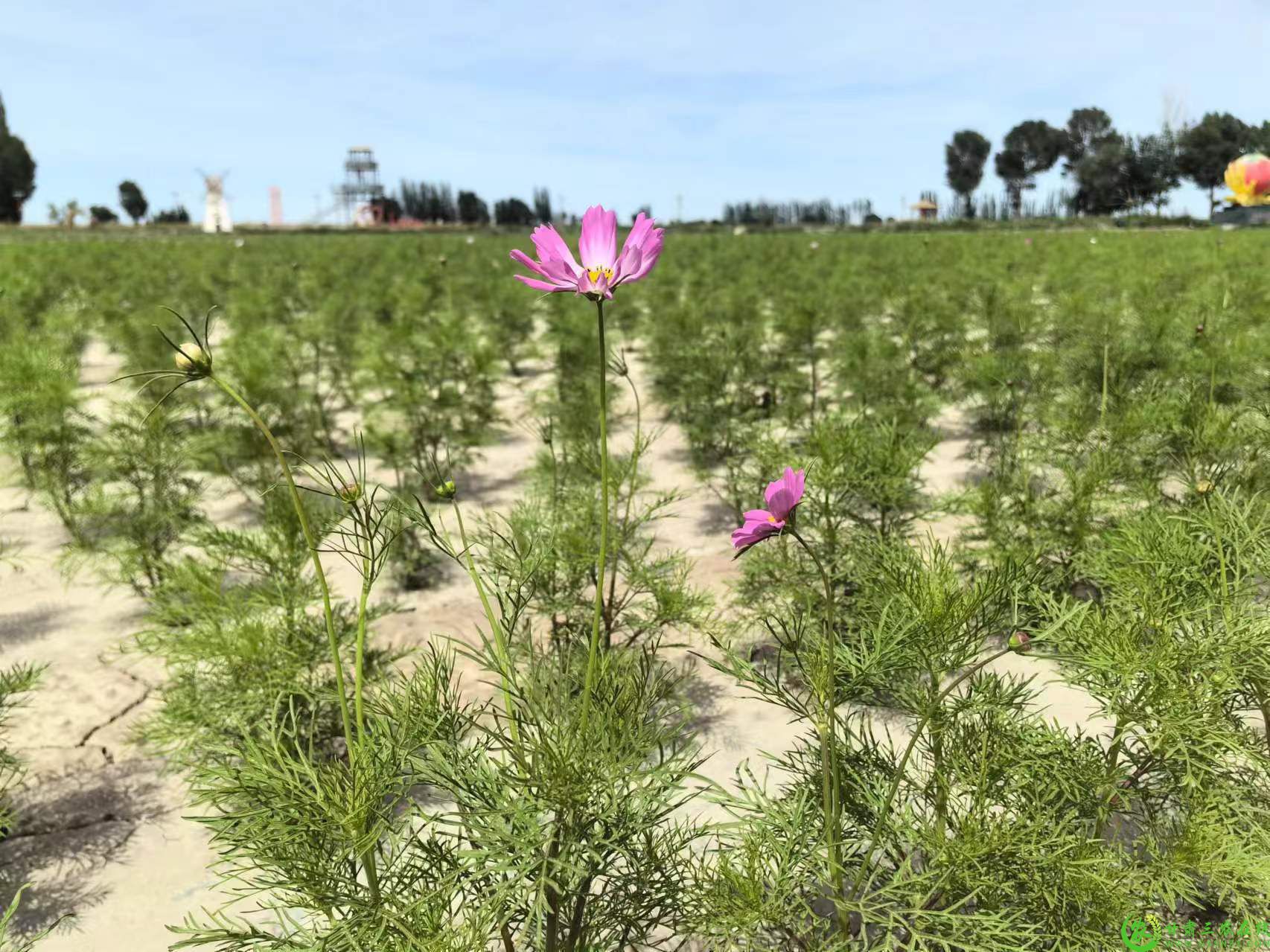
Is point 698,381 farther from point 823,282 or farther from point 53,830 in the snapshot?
point 823,282

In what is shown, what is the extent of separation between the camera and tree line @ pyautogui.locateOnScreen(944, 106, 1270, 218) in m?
52.6

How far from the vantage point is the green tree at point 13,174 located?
5712 cm

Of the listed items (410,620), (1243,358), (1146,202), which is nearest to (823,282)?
(1243,358)

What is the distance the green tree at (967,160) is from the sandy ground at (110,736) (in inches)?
3376

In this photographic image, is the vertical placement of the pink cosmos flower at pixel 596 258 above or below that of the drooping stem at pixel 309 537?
above

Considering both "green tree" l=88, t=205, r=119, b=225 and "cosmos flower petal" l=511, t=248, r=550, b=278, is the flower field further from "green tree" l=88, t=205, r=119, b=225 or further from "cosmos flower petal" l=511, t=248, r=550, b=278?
"green tree" l=88, t=205, r=119, b=225

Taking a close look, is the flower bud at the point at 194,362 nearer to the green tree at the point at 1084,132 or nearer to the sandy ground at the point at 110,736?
the sandy ground at the point at 110,736

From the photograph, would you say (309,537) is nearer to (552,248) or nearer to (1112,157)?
(552,248)

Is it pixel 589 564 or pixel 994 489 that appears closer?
pixel 589 564

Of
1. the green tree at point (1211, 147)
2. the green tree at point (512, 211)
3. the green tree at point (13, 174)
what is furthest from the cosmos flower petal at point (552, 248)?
the green tree at point (512, 211)

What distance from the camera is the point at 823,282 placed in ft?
38.9

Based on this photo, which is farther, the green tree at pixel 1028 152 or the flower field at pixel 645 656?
the green tree at pixel 1028 152

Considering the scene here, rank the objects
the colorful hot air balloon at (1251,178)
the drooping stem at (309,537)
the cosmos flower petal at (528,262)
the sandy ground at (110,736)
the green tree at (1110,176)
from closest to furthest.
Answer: the drooping stem at (309,537)
the cosmos flower petal at (528,262)
the sandy ground at (110,736)
the colorful hot air balloon at (1251,178)
the green tree at (1110,176)

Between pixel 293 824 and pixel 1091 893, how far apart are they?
149 centimetres
